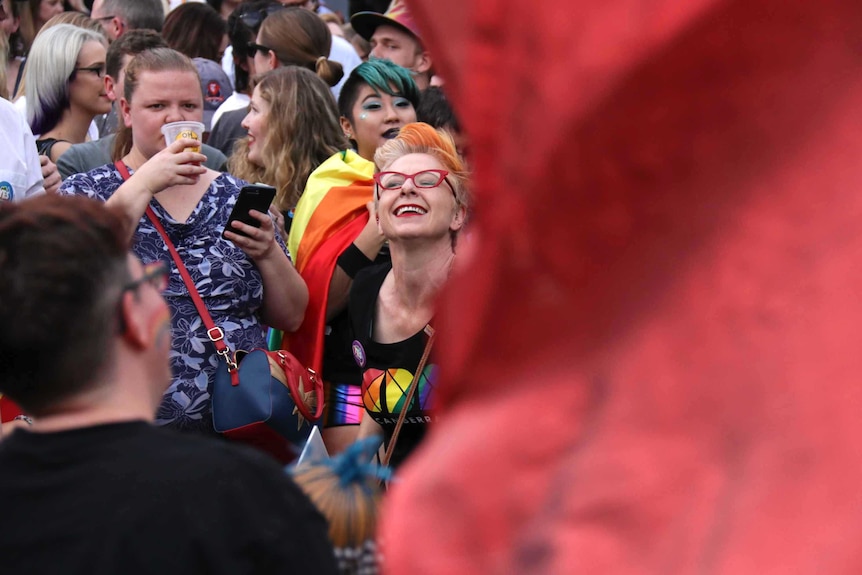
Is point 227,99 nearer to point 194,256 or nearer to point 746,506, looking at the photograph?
point 194,256

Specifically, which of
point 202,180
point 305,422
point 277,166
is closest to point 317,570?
point 305,422

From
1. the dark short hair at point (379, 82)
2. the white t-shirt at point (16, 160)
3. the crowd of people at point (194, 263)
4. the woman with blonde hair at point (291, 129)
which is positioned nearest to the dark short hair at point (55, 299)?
the crowd of people at point (194, 263)

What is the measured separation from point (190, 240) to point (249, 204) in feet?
0.76

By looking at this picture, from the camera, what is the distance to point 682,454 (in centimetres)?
110

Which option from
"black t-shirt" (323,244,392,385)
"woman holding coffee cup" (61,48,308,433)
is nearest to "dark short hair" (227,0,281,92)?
"woman holding coffee cup" (61,48,308,433)

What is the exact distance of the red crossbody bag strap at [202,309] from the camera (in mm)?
3754

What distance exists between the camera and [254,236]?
390 cm

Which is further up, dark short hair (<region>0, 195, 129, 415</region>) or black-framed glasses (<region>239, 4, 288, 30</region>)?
dark short hair (<region>0, 195, 129, 415</region>)

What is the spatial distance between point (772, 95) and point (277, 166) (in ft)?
12.8

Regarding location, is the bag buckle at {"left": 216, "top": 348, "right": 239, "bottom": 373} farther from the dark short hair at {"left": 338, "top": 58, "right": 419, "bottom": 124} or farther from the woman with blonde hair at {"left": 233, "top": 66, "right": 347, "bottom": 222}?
the dark short hair at {"left": 338, "top": 58, "right": 419, "bottom": 124}

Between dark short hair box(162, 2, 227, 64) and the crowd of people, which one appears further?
dark short hair box(162, 2, 227, 64)

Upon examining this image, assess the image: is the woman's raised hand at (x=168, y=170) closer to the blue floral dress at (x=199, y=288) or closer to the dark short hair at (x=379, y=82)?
the blue floral dress at (x=199, y=288)

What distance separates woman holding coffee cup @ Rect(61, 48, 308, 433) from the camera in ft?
12.2

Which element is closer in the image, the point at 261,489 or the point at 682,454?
the point at 682,454
